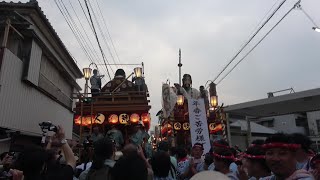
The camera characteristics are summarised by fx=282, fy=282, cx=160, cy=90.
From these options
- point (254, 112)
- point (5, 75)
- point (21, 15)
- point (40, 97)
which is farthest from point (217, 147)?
point (254, 112)

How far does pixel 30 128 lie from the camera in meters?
11.6

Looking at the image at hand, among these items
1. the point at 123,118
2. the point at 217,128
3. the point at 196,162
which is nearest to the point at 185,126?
the point at 217,128

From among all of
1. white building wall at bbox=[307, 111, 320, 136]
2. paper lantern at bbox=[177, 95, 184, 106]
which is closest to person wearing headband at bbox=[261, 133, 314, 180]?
paper lantern at bbox=[177, 95, 184, 106]

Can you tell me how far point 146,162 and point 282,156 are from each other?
1679 mm

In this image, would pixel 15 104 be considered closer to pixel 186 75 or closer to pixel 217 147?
pixel 217 147

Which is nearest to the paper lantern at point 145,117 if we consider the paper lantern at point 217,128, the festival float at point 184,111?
the festival float at point 184,111

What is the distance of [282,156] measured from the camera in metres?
2.60

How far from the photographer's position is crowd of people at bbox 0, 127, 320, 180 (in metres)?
2.55

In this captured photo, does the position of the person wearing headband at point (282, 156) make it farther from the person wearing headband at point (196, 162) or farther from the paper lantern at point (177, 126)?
the paper lantern at point (177, 126)

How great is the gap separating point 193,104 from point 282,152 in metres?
7.96

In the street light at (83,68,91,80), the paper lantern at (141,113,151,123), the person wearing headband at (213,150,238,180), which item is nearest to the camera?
the person wearing headband at (213,150,238,180)

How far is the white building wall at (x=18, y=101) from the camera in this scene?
977 cm

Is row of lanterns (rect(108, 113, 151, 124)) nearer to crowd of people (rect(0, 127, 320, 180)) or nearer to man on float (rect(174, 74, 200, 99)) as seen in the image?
crowd of people (rect(0, 127, 320, 180))

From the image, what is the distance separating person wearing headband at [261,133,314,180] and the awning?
11854mm
